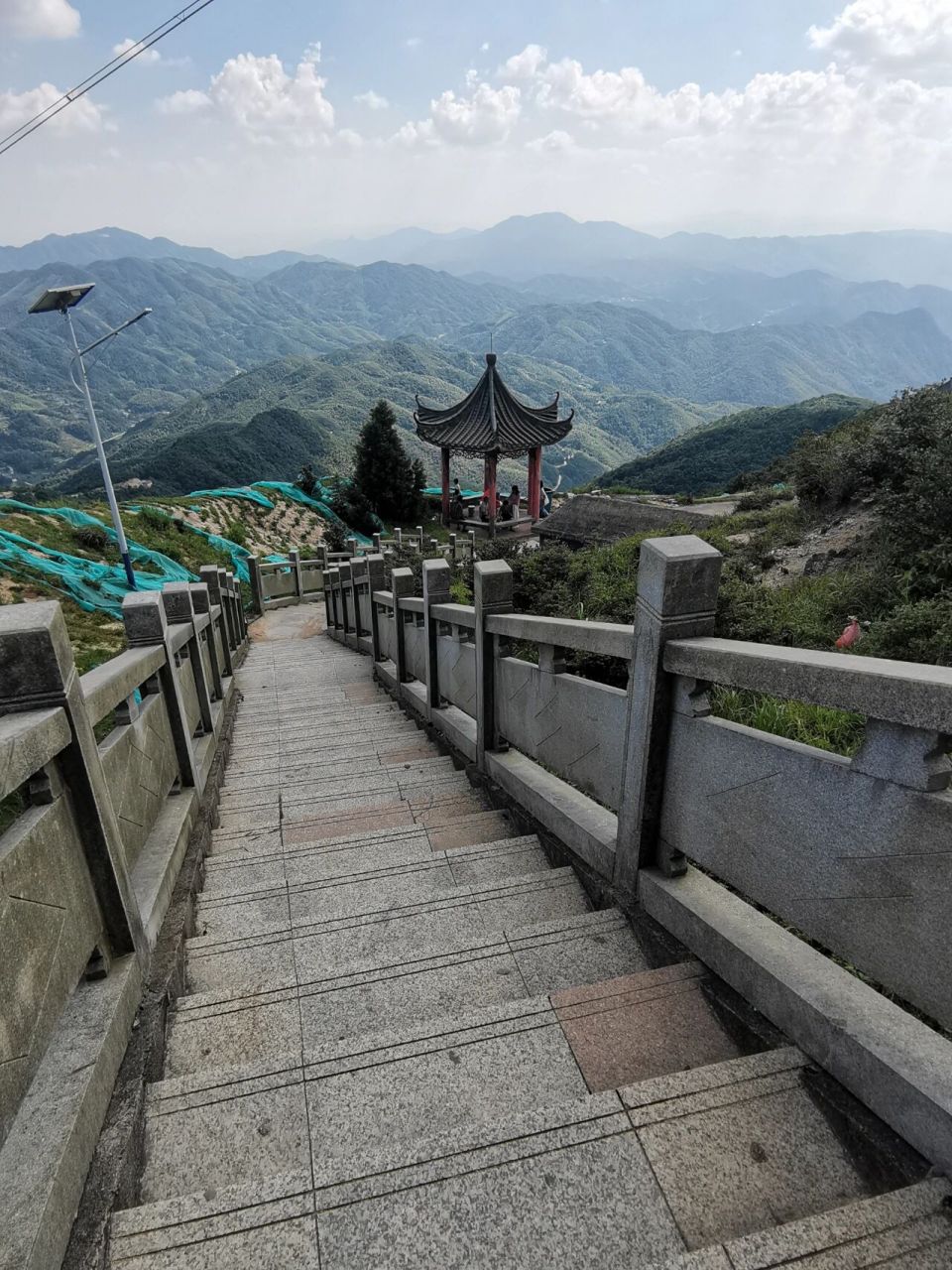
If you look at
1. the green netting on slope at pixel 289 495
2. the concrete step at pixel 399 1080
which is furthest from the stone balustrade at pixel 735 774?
the green netting on slope at pixel 289 495

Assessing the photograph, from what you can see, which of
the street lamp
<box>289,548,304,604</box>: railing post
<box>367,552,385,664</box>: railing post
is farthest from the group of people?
<box>367,552,385,664</box>: railing post

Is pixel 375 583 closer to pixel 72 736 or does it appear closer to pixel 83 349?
pixel 72 736

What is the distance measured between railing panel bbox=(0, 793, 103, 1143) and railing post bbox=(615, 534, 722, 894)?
5.86ft

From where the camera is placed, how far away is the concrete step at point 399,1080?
1.63m

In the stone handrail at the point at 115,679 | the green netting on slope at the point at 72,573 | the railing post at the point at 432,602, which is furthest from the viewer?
the green netting on slope at the point at 72,573

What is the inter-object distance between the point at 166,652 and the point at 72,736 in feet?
4.83

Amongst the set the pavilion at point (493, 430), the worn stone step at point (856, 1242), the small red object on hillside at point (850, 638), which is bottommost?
the worn stone step at point (856, 1242)

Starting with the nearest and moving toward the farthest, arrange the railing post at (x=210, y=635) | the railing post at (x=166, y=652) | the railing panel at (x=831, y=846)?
the railing panel at (x=831, y=846)
the railing post at (x=166, y=652)
the railing post at (x=210, y=635)

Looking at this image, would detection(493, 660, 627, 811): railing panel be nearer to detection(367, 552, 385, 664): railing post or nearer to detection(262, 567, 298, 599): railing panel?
detection(367, 552, 385, 664): railing post

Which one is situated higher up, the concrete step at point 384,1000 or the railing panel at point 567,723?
the railing panel at point 567,723

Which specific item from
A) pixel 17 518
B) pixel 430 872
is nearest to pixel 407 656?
pixel 430 872

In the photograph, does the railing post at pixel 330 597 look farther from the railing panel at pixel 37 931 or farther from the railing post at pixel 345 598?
the railing panel at pixel 37 931

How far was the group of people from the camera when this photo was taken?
2540 cm

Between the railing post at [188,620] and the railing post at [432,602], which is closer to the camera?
the railing post at [188,620]
